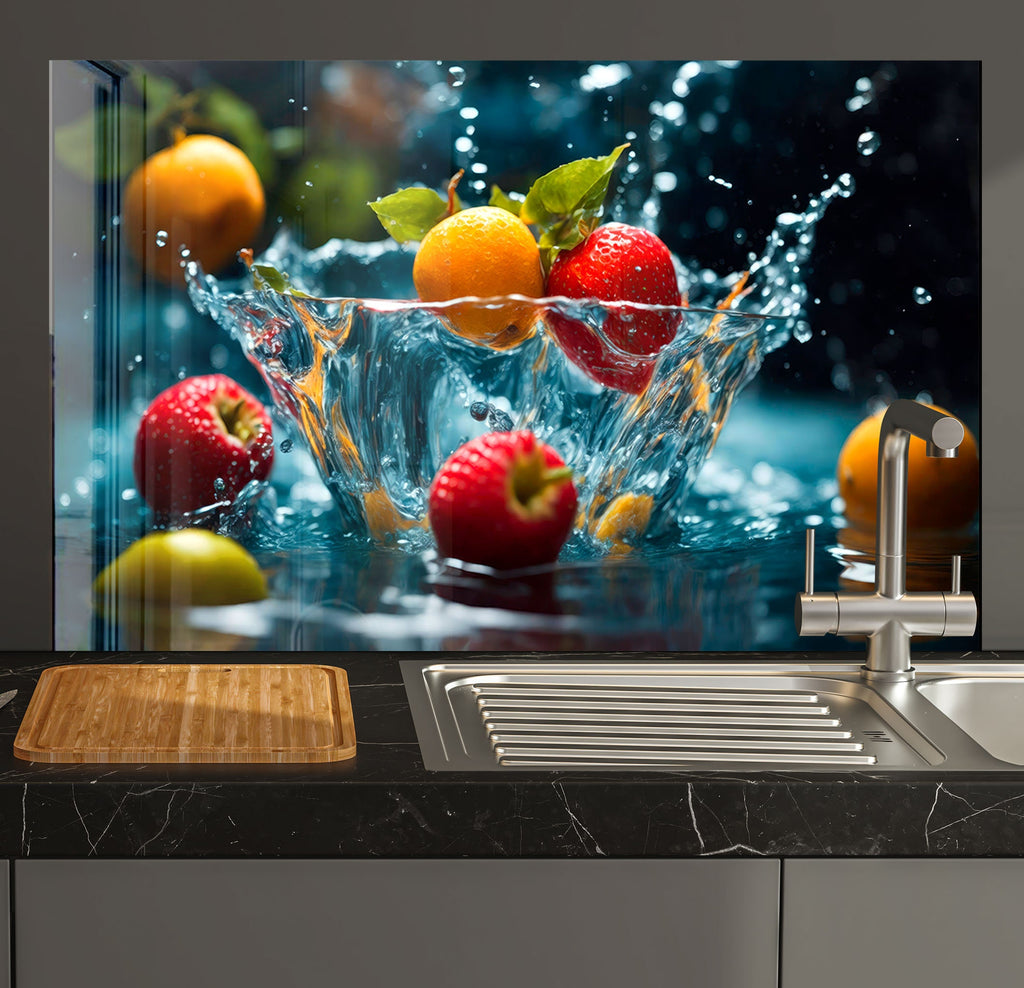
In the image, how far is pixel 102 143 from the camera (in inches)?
56.6

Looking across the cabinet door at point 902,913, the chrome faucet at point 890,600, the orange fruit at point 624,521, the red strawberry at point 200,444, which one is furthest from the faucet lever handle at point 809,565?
the red strawberry at point 200,444

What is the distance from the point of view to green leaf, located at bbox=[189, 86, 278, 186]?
1447mm

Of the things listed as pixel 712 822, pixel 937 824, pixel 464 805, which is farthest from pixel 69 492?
pixel 937 824

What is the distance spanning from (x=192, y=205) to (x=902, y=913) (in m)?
1.03

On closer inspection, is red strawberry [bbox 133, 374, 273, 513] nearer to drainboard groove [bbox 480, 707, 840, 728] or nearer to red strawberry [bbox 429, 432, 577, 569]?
red strawberry [bbox 429, 432, 577, 569]

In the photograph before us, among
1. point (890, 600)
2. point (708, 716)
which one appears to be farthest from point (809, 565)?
point (708, 716)

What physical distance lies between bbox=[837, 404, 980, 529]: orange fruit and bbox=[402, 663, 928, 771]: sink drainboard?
10.5 inches

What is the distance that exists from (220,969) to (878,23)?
3.85ft

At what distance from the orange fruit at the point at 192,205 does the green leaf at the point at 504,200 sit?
0.85ft

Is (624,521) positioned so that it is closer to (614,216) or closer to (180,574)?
(614,216)

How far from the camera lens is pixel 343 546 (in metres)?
1.50

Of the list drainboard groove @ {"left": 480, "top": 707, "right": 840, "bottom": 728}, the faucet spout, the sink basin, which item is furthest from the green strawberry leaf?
the sink basin

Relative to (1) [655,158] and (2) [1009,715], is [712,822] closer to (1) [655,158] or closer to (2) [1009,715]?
(2) [1009,715]

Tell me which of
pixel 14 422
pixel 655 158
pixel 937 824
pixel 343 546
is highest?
pixel 655 158
